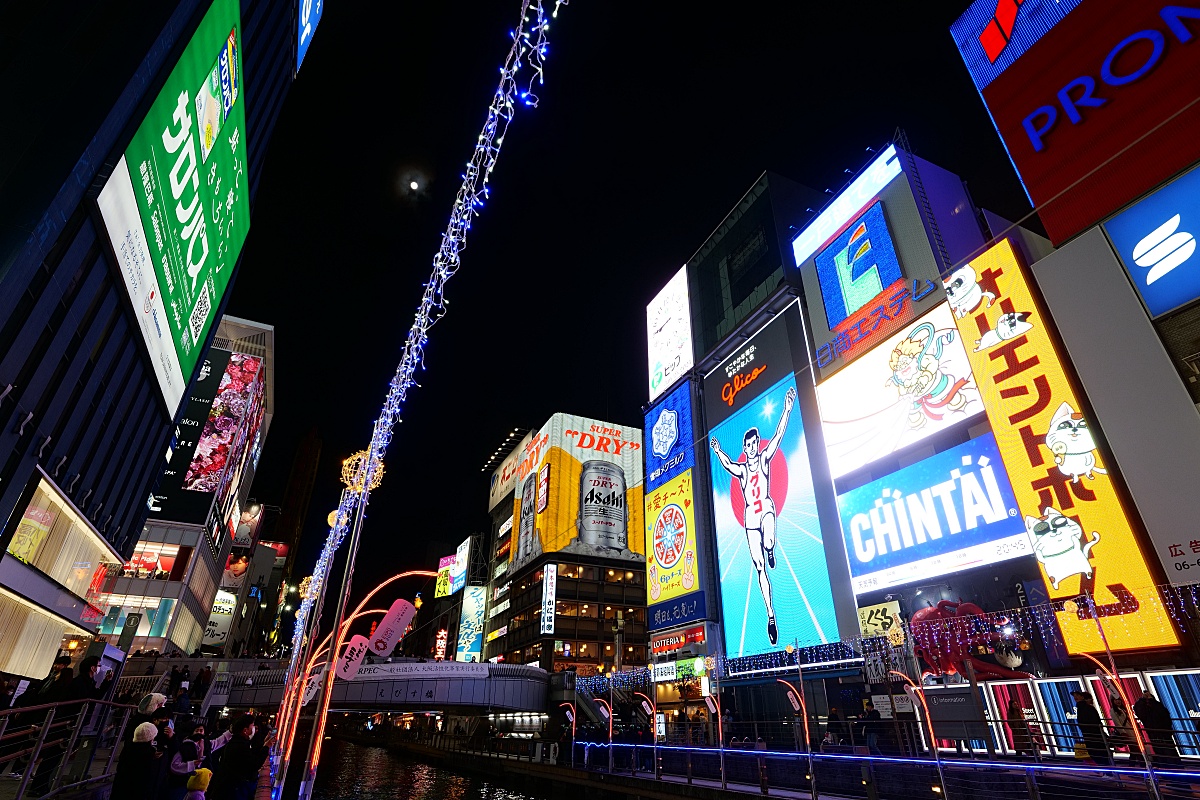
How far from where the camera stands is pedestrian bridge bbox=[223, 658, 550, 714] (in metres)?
31.4

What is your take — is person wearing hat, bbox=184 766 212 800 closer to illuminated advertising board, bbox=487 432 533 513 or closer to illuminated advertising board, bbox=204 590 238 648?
illuminated advertising board, bbox=204 590 238 648

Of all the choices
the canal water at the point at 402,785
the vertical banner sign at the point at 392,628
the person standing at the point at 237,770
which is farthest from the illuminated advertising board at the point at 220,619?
the person standing at the point at 237,770

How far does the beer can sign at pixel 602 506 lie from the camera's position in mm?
71625

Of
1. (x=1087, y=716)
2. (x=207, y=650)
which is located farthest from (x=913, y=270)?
(x=207, y=650)

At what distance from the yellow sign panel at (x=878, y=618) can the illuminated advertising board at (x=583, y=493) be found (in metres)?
48.2

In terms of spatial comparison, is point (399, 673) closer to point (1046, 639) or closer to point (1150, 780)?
point (1046, 639)

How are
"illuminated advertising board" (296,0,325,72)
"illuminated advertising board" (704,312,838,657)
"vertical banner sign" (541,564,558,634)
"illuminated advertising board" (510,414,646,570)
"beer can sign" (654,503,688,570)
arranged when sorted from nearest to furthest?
→ "illuminated advertising board" (296,0,325,72) → "illuminated advertising board" (704,312,838,657) → "beer can sign" (654,503,688,570) → "vertical banner sign" (541,564,558,634) → "illuminated advertising board" (510,414,646,570)

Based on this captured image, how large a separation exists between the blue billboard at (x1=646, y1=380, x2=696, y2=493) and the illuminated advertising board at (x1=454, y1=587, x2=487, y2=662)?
5685cm

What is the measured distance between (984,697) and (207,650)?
6511 centimetres

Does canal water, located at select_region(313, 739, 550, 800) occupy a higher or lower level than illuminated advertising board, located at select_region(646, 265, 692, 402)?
lower

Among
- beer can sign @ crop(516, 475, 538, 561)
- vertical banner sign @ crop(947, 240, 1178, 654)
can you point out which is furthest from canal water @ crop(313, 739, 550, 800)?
beer can sign @ crop(516, 475, 538, 561)

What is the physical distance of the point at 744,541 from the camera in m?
31.9

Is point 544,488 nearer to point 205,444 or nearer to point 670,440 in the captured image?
point 670,440

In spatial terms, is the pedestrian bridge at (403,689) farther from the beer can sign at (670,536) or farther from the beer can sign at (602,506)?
the beer can sign at (602,506)
